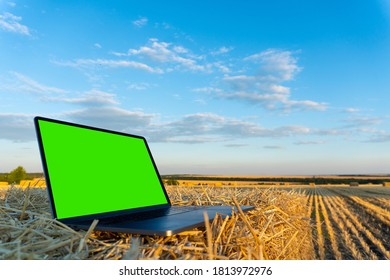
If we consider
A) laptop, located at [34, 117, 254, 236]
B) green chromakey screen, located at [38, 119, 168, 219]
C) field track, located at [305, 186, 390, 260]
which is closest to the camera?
laptop, located at [34, 117, 254, 236]

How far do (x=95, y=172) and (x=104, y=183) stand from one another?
94 mm

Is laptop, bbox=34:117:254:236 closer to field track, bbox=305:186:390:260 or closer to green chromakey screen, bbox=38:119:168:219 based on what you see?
green chromakey screen, bbox=38:119:168:219

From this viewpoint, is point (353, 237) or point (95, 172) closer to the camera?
point (95, 172)

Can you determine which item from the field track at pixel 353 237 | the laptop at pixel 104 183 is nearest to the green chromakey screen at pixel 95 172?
the laptop at pixel 104 183

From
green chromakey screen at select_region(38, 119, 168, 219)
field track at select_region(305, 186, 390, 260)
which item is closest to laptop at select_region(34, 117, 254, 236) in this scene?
green chromakey screen at select_region(38, 119, 168, 219)

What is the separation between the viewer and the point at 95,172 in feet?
7.41

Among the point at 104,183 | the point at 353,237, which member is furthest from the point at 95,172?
the point at 353,237

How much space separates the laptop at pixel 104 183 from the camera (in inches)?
70.1

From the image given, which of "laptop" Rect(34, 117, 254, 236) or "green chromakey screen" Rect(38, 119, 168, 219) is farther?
"green chromakey screen" Rect(38, 119, 168, 219)

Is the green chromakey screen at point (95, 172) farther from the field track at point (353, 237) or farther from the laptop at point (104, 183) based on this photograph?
the field track at point (353, 237)

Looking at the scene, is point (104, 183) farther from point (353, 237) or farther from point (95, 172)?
point (353, 237)

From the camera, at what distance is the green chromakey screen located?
1.96 metres
